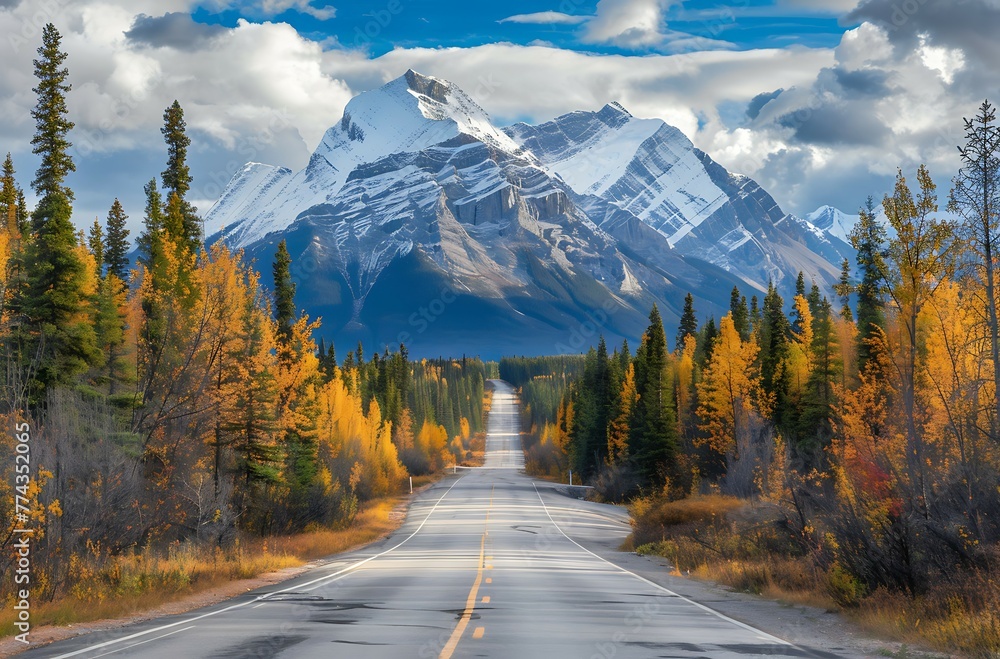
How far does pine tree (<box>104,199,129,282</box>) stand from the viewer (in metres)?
68.6

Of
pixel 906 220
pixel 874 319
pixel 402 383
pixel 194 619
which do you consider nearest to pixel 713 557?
pixel 906 220

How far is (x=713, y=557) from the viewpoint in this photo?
32469 millimetres

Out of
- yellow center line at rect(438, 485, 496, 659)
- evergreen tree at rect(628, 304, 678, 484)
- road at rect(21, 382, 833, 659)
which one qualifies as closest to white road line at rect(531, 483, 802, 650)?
road at rect(21, 382, 833, 659)

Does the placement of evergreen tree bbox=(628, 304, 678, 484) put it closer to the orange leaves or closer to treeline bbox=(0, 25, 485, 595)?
the orange leaves

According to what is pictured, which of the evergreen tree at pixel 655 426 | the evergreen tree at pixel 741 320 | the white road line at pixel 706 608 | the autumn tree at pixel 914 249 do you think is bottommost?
the white road line at pixel 706 608

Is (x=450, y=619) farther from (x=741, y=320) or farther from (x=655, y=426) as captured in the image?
(x=741, y=320)

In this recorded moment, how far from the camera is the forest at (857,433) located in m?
18.7

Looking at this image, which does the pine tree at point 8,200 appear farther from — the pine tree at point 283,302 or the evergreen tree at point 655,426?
the evergreen tree at point 655,426

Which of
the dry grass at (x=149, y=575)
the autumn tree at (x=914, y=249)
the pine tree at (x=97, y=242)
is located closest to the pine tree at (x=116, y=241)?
the pine tree at (x=97, y=242)

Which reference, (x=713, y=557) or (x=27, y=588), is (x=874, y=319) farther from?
(x=27, y=588)

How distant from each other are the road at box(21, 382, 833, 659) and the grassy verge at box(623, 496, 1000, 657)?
2298 millimetres

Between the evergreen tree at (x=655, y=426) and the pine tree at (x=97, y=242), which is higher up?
the pine tree at (x=97, y=242)

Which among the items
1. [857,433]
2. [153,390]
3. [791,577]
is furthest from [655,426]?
[791,577]

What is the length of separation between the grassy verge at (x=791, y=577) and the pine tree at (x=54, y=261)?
26.0 m
